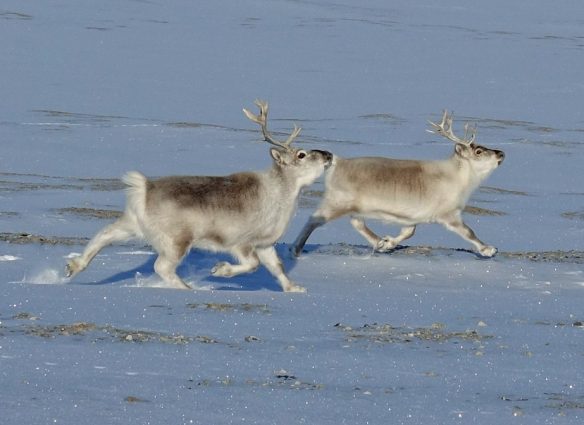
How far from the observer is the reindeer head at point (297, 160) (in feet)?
29.4

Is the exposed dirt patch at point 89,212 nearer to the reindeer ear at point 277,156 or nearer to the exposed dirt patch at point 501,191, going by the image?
the reindeer ear at point 277,156

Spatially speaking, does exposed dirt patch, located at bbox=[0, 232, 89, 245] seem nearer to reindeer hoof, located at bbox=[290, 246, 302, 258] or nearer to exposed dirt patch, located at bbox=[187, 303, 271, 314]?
reindeer hoof, located at bbox=[290, 246, 302, 258]

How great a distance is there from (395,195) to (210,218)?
232 centimetres

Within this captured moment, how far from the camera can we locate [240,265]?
8.64m

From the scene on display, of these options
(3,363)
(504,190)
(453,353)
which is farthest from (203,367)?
(504,190)

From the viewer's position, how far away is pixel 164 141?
16.6 meters

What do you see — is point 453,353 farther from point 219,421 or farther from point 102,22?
point 102,22

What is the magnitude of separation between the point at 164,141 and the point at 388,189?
22.5ft

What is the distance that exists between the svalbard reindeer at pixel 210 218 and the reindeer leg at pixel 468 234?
6.01 feet

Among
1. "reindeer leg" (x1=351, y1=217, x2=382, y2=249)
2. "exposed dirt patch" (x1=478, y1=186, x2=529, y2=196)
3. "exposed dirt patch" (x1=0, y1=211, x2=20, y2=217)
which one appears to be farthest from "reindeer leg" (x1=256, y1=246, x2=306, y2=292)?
"exposed dirt patch" (x1=478, y1=186, x2=529, y2=196)

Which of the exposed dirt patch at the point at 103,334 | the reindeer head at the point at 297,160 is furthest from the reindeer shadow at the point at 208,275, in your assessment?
the exposed dirt patch at the point at 103,334

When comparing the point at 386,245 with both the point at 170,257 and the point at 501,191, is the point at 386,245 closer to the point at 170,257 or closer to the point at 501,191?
the point at 170,257

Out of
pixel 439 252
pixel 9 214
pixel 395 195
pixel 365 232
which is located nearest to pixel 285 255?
pixel 365 232

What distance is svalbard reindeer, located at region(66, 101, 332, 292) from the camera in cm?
811
